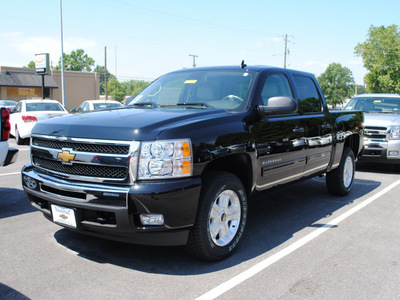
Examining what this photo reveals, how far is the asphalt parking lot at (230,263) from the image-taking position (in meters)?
3.15

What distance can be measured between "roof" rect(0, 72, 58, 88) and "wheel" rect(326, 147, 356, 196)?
164 feet

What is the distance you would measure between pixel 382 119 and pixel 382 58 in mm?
53002

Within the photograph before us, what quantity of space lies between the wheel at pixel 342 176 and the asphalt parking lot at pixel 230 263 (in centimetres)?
97

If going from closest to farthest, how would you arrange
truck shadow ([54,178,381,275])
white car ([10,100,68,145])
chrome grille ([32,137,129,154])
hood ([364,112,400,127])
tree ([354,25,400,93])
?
chrome grille ([32,137,129,154]) < truck shadow ([54,178,381,275]) < hood ([364,112,400,127]) < white car ([10,100,68,145]) < tree ([354,25,400,93])

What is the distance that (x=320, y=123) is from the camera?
5.50 metres

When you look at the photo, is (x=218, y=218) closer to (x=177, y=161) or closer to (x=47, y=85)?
(x=177, y=161)

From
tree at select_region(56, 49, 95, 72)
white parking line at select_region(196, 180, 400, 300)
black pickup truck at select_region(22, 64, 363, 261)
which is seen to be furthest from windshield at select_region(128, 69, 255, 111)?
tree at select_region(56, 49, 95, 72)

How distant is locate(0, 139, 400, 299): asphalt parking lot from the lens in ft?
10.3

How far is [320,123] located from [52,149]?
3.60 meters

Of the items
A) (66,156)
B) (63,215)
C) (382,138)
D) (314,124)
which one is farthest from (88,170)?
(382,138)

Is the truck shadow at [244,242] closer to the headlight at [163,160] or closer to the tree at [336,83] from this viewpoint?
the headlight at [163,160]

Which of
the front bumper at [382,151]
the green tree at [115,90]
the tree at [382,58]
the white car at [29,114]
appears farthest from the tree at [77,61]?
the front bumper at [382,151]

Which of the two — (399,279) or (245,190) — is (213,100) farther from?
(399,279)

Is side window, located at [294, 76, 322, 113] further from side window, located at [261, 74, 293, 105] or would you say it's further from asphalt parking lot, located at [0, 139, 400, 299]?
asphalt parking lot, located at [0, 139, 400, 299]
